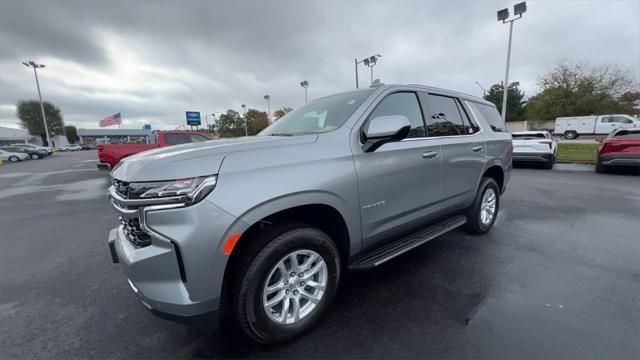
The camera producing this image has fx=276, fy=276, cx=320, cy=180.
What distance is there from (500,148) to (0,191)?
47.1 feet

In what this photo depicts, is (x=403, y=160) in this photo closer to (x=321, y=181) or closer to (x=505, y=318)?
(x=321, y=181)

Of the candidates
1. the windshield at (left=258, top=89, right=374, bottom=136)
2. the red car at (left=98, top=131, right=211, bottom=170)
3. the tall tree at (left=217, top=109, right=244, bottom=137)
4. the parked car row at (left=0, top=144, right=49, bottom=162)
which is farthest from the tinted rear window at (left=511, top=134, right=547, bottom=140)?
the tall tree at (left=217, top=109, right=244, bottom=137)

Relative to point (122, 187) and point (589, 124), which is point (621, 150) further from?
point (589, 124)

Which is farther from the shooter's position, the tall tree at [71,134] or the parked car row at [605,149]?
the tall tree at [71,134]

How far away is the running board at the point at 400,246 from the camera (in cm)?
232

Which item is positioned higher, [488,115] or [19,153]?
[19,153]

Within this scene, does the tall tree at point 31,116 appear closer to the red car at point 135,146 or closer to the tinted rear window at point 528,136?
the red car at point 135,146

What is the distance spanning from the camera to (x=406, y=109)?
284cm

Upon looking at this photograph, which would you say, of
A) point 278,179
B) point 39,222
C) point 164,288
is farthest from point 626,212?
point 39,222

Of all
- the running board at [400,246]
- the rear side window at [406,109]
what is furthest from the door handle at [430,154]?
the running board at [400,246]

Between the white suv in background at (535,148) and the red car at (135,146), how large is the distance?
11.8 meters

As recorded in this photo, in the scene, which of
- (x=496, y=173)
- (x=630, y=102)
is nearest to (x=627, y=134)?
(x=496, y=173)

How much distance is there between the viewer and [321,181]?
6.52 ft

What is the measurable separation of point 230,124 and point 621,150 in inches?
2604
